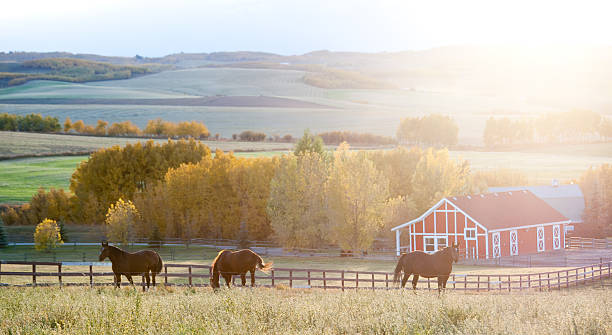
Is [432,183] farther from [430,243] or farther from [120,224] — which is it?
[120,224]

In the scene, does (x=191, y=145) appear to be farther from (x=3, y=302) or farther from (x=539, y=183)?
(x=3, y=302)

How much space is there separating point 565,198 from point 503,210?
2250cm

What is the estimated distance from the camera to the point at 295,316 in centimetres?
1511

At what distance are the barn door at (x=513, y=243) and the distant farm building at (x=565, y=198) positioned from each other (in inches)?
742

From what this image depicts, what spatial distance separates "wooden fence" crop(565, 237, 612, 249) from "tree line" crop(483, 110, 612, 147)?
82604mm

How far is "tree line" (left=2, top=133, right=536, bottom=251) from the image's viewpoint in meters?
61.2

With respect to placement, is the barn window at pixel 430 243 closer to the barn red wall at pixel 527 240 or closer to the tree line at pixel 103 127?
the barn red wall at pixel 527 240

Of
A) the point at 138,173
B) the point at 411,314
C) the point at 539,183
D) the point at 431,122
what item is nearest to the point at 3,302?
the point at 411,314

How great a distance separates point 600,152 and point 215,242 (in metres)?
78.1

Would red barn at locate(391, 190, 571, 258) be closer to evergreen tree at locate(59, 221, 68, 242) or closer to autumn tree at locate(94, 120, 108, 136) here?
evergreen tree at locate(59, 221, 68, 242)

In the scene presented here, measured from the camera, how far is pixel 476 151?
5143 inches

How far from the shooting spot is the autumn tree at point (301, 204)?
63.0 m

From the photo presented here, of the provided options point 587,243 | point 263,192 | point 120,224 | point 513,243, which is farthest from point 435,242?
point 120,224

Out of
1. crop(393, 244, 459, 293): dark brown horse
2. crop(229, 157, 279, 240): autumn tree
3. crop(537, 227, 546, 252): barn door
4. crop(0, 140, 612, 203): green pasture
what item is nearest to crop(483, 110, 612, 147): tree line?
crop(0, 140, 612, 203): green pasture
